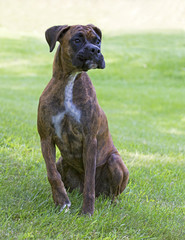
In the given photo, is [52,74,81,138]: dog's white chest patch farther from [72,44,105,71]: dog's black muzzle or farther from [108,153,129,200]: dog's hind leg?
[108,153,129,200]: dog's hind leg

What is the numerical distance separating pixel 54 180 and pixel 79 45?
4.33 ft

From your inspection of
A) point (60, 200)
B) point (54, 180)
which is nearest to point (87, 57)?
point (54, 180)

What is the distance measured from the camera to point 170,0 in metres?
40.8

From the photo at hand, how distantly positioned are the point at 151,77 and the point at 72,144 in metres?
15.9

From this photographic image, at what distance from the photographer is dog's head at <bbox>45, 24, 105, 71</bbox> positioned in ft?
11.9

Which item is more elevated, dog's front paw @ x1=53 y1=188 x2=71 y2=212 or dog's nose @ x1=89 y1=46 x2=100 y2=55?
dog's nose @ x1=89 y1=46 x2=100 y2=55

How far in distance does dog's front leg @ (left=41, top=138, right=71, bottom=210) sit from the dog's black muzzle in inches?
32.1

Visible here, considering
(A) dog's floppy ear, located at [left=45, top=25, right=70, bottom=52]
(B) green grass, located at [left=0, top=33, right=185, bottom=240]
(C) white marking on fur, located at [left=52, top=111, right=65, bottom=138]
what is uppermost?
(A) dog's floppy ear, located at [left=45, top=25, right=70, bottom=52]

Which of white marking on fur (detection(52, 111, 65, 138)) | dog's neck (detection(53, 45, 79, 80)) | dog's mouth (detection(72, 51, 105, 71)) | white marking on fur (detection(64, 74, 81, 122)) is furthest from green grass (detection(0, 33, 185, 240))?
dog's mouth (detection(72, 51, 105, 71))

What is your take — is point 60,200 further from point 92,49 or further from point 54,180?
point 92,49

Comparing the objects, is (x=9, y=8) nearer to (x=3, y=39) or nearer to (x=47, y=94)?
(x=3, y=39)

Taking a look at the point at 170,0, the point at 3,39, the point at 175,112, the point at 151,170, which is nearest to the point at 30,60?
the point at 3,39

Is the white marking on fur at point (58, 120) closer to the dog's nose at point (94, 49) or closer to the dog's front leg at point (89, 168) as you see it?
the dog's front leg at point (89, 168)

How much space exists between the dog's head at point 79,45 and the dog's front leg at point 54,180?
828mm
